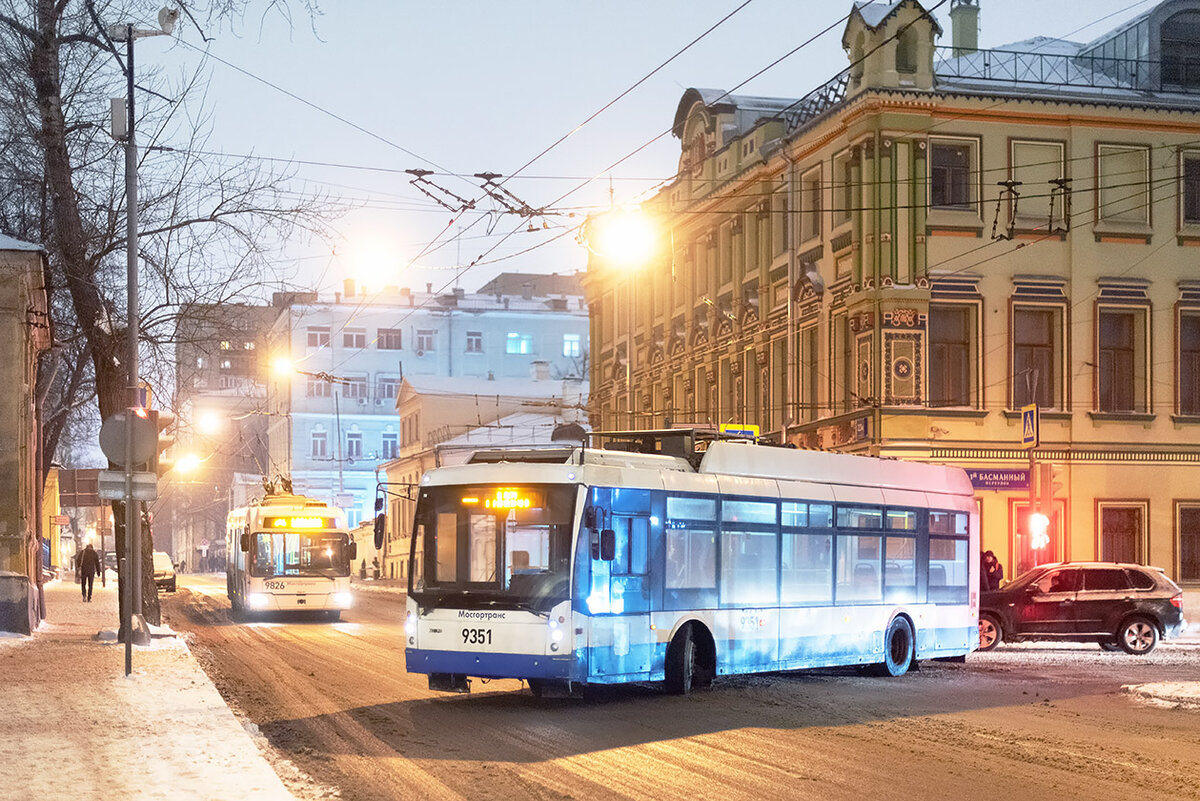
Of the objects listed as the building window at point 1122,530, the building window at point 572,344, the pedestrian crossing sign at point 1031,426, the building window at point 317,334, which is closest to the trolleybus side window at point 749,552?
the pedestrian crossing sign at point 1031,426

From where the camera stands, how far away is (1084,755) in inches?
520

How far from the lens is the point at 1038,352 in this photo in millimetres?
38500

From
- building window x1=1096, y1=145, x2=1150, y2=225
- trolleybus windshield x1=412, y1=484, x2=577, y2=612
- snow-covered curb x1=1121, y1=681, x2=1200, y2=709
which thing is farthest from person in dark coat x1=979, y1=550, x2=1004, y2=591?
trolleybus windshield x1=412, y1=484, x2=577, y2=612

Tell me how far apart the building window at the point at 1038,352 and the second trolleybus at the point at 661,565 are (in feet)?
52.1

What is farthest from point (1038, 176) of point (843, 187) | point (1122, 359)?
point (1122, 359)

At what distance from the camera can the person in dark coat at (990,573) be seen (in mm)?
30141

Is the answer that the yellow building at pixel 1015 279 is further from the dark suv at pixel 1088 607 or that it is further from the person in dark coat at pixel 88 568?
the person in dark coat at pixel 88 568

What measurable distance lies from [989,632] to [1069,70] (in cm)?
1743

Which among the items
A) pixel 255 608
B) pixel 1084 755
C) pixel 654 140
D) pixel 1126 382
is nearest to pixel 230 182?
pixel 654 140

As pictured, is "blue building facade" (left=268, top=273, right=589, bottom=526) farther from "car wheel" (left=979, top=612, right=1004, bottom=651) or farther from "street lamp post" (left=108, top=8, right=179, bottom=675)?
"street lamp post" (left=108, top=8, right=179, bottom=675)

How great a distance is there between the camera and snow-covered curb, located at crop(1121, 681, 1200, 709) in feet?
58.4

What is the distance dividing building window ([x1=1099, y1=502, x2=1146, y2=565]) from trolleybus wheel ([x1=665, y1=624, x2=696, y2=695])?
875 inches

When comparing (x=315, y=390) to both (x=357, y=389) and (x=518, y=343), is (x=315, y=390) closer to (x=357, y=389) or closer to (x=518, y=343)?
(x=357, y=389)

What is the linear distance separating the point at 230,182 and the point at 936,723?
16.3 m
